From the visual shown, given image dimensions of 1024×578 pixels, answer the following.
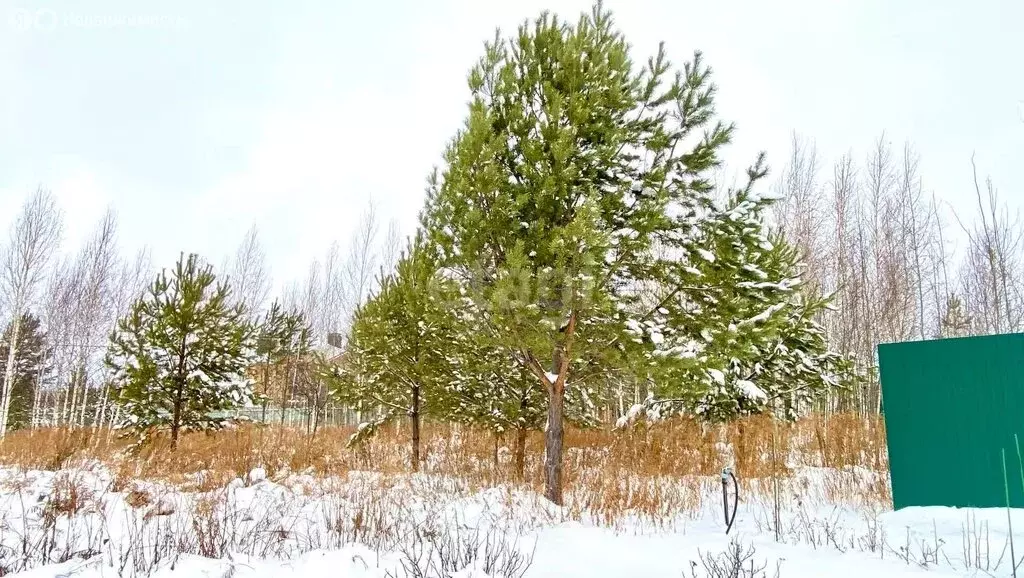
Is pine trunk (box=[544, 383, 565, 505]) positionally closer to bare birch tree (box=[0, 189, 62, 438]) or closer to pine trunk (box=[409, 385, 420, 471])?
pine trunk (box=[409, 385, 420, 471])

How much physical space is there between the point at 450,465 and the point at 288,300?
26.1 meters

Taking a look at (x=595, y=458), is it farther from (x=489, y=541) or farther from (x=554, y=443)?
(x=489, y=541)

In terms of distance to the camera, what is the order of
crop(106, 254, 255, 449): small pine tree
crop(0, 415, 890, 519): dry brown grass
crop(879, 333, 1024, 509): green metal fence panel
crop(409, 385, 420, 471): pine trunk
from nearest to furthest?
crop(879, 333, 1024, 509): green metal fence panel < crop(0, 415, 890, 519): dry brown grass < crop(409, 385, 420, 471): pine trunk < crop(106, 254, 255, 449): small pine tree

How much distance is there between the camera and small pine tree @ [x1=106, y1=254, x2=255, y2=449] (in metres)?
10.6

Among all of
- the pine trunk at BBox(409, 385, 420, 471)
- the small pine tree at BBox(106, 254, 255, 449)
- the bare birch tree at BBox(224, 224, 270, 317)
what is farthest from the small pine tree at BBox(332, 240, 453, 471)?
the bare birch tree at BBox(224, 224, 270, 317)

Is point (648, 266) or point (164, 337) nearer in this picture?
point (648, 266)

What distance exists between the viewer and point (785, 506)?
6.34m

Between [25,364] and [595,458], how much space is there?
94.8 feet

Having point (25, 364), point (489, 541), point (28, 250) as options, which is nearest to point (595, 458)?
point (489, 541)

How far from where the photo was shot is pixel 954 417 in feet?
17.6

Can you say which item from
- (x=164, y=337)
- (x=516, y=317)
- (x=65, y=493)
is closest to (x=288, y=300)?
(x=164, y=337)

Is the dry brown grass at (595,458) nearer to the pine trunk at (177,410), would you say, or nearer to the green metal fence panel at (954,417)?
the pine trunk at (177,410)

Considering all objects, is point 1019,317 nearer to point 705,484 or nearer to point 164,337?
point 705,484

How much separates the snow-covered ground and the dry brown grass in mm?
753
